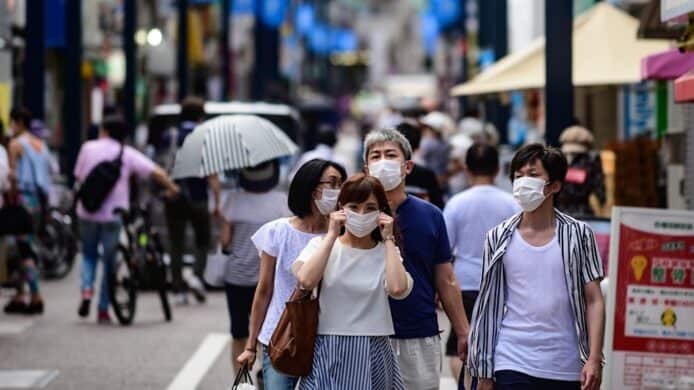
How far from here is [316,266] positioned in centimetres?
756

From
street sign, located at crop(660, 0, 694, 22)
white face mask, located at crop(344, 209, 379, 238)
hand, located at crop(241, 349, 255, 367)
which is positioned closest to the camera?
white face mask, located at crop(344, 209, 379, 238)

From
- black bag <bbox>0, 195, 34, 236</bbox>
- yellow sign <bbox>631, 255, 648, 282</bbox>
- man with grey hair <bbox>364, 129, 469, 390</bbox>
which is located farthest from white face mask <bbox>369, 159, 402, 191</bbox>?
black bag <bbox>0, 195, 34, 236</bbox>

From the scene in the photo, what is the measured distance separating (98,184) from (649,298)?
8286 millimetres

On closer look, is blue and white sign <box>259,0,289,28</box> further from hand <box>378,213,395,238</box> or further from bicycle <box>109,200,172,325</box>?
hand <box>378,213,395,238</box>

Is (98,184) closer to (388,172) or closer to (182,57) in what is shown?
(388,172)

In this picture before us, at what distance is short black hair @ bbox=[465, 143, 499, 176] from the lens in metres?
11.0

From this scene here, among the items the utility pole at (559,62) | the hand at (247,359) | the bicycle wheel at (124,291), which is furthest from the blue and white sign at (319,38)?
the hand at (247,359)

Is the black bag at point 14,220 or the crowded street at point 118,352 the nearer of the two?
the crowded street at point 118,352

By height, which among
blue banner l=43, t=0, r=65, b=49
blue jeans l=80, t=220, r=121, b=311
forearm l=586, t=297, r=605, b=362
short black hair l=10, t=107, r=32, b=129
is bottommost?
Result: blue jeans l=80, t=220, r=121, b=311

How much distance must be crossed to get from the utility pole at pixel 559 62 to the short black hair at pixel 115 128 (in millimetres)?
4272

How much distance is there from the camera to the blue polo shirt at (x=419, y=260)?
8.45 meters

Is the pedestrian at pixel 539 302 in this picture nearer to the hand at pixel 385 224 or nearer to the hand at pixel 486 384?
the hand at pixel 486 384

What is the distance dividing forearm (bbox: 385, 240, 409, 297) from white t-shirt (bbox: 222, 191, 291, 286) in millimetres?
3588

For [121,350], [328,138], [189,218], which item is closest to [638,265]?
[121,350]
